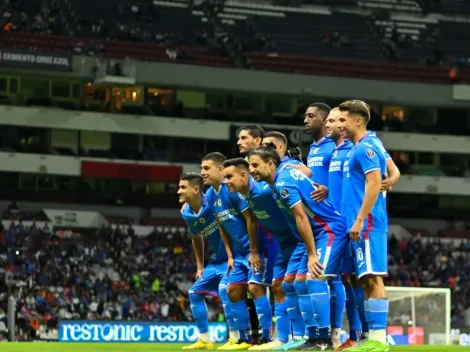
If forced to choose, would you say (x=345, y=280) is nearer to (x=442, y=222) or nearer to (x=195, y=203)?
(x=195, y=203)

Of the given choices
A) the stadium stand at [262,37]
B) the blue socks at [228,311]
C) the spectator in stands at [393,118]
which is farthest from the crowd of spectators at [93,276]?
the blue socks at [228,311]

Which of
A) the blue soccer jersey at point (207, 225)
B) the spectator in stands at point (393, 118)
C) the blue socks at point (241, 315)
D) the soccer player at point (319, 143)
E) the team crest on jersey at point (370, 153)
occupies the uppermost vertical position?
the spectator in stands at point (393, 118)

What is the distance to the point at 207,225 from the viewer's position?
610 inches

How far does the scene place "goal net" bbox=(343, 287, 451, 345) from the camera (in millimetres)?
27766

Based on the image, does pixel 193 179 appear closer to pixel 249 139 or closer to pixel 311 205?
pixel 249 139

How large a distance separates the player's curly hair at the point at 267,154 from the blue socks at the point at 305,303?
1.32 meters

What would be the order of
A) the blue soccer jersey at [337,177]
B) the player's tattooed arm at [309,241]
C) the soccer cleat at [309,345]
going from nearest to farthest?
1. the player's tattooed arm at [309,241]
2. the soccer cleat at [309,345]
3. the blue soccer jersey at [337,177]

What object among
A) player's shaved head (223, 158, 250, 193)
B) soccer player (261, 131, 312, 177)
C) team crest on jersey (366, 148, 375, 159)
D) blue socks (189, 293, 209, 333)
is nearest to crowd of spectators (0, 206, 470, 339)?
blue socks (189, 293, 209, 333)

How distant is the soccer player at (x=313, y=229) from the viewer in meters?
12.0

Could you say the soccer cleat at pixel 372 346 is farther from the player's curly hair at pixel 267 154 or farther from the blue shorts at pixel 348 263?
the player's curly hair at pixel 267 154

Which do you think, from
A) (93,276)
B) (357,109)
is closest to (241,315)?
(357,109)

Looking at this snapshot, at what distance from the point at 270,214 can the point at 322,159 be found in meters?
0.91

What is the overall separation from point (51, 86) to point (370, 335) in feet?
134

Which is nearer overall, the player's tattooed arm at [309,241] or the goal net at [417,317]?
the player's tattooed arm at [309,241]
